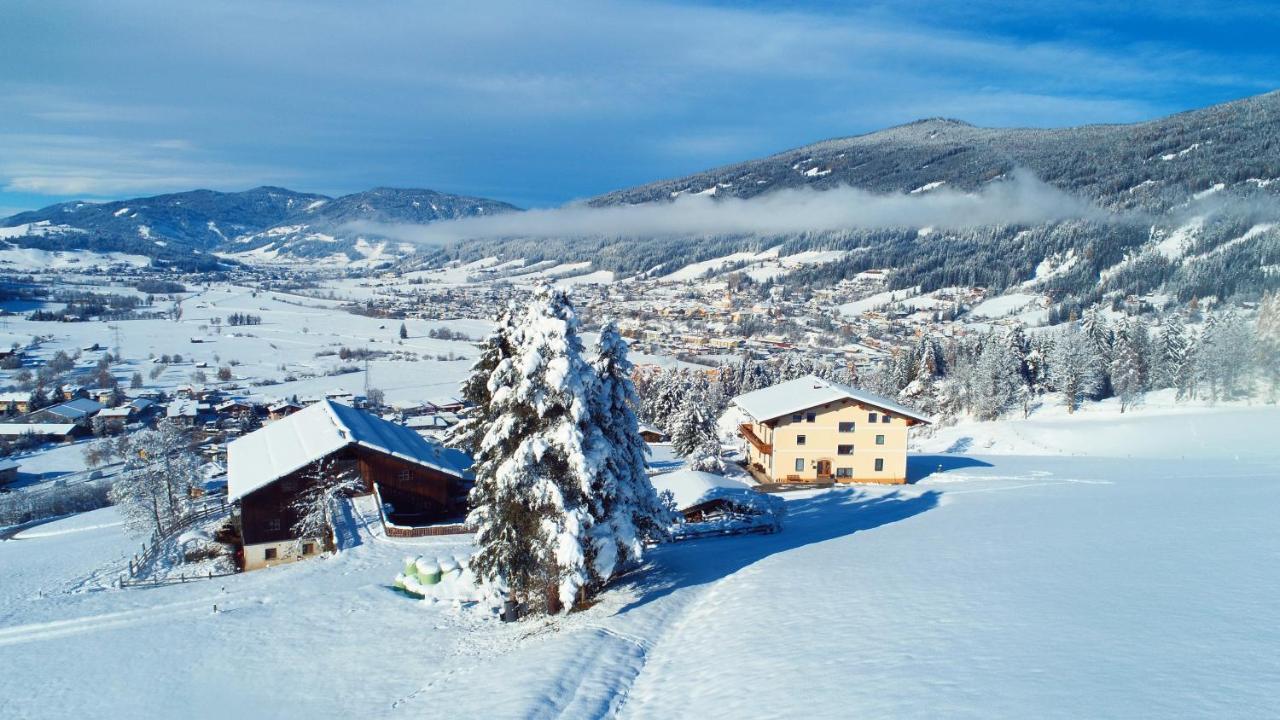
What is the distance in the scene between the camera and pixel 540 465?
15398 millimetres

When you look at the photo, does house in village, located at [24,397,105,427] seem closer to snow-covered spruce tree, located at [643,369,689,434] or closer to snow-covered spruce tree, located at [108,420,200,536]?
snow-covered spruce tree, located at [108,420,200,536]

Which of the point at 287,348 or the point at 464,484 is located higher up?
the point at 287,348

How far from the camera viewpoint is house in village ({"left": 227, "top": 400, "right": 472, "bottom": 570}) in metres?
24.9

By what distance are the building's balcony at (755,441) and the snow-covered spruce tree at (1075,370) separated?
117ft

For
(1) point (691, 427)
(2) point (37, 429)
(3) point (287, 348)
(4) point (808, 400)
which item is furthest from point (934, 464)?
(3) point (287, 348)

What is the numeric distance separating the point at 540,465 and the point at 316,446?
15374 mm

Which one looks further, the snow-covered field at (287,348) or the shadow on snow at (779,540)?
the snow-covered field at (287,348)

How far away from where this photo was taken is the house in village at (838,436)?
111ft

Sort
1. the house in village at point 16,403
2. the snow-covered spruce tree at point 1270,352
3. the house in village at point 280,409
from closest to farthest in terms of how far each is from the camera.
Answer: the snow-covered spruce tree at point 1270,352 → the house in village at point 280,409 → the house in village at point 16,403

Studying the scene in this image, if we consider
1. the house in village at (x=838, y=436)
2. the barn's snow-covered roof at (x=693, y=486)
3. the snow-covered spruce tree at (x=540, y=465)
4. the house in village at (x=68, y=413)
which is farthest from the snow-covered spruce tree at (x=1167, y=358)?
the house in village at (x=68, y=413)

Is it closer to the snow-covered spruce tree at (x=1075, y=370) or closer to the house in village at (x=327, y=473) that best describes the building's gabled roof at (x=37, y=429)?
the house in village at (x=327, y=473)

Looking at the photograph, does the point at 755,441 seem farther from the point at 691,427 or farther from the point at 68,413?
the point at 68,413

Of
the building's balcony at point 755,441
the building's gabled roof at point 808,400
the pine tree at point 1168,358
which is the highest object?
the pine tree at point 1168,358

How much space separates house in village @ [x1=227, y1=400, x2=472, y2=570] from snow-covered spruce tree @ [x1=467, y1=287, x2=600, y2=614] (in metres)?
8.58
